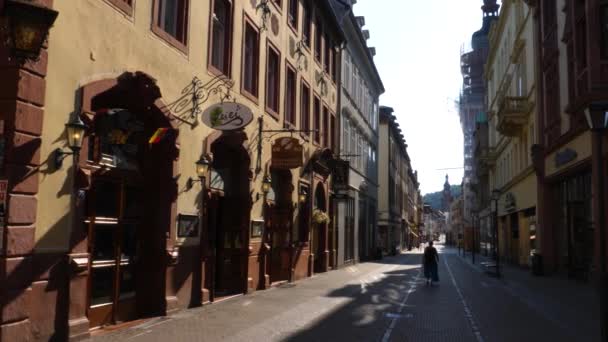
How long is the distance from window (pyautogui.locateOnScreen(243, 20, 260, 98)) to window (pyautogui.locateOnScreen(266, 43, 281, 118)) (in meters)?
1.49

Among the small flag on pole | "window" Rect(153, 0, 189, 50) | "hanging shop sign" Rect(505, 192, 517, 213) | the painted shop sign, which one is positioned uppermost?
"window" Rect(153, 0, 189, 50)

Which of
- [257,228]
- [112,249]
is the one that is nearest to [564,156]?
[257,228]

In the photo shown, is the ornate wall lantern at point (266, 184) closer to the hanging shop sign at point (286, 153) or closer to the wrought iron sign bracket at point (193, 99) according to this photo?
the hanging shop sign at point (286, 153)

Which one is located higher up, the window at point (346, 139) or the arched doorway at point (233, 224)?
the window at point (346, 139)

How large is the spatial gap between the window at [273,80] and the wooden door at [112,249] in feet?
27.8

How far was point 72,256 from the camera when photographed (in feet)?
30.9

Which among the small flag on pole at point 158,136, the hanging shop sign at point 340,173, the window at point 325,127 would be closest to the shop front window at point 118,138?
the small flag on pole at point 158,136

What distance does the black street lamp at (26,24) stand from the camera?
6.05m

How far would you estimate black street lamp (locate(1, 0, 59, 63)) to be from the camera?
6051 mm

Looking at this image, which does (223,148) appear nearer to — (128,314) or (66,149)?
(128,314)

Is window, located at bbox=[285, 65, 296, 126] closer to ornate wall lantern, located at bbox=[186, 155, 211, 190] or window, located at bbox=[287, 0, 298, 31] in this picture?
window, located at bbox=[287, 0, 298, 31]

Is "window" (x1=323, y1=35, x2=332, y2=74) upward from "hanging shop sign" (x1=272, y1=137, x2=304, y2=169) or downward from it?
upward

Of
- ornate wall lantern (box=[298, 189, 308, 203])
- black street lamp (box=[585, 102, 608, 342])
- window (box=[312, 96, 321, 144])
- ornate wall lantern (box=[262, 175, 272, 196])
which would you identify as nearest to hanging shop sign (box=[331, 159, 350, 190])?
window (box=[312, 96, 321, 144])

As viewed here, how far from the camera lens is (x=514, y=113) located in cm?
3359
